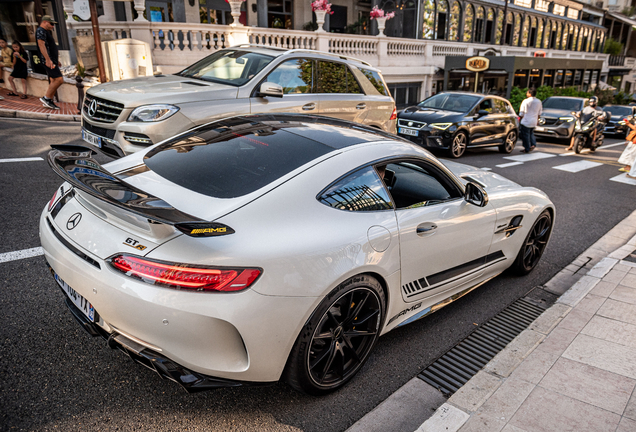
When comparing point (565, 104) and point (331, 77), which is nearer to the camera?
point (331, 77)

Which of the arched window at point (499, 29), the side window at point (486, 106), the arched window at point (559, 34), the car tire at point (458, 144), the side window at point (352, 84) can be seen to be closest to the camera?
the side window at point (352, 84)

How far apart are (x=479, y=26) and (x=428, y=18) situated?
726 cm

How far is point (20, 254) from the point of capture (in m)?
4.24

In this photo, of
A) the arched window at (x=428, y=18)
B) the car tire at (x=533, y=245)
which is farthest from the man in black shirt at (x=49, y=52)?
the arched window at (x=428, y=18)

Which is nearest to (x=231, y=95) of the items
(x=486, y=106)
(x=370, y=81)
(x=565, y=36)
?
(x=370, y=81)

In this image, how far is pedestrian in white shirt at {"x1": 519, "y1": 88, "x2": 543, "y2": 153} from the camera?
1388 centimetres

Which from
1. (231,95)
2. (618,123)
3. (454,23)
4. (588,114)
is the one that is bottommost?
(618,123)

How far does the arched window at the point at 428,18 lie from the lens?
28.2 metres

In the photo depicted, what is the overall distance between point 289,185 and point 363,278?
710 millimetres

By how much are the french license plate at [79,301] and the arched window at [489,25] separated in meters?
37.3

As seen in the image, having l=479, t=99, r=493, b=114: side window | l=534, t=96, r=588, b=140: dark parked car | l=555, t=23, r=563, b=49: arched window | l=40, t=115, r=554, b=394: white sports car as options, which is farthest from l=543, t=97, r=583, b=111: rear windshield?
l=555, t=23, r=563, b=49: arched window

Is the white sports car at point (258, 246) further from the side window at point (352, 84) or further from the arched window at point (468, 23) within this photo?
the arched window at point (468, 23)

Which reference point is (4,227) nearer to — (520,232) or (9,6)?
(520,232)

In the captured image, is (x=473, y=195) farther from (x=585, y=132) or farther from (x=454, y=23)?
(x=454, y=23)
